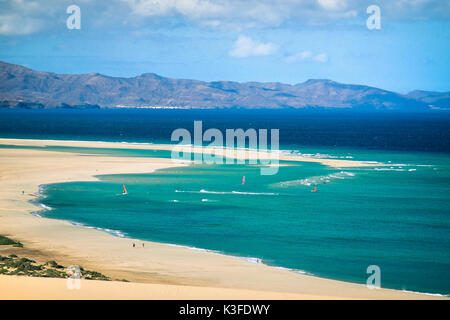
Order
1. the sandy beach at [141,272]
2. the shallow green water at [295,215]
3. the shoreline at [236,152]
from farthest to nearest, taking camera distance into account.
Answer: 1. the shoreline at [236,152]
2. the shallow green water at [295,215]
3. the sandy beach at [141,272]

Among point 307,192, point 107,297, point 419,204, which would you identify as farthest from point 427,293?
point 307,192

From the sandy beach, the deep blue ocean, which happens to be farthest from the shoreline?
the sandy beach

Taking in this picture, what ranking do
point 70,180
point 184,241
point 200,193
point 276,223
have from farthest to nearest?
point 70,180 < point 200,193 < point 276,223 < point 184,241

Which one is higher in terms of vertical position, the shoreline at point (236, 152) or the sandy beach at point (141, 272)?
the shoreline at point (236, 152)

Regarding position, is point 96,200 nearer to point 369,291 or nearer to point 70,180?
point 70,180

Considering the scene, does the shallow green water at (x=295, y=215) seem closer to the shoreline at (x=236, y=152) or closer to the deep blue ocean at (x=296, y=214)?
the deep blue ocean at (x=296, y=214)

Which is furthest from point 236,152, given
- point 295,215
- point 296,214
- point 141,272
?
point 141,272

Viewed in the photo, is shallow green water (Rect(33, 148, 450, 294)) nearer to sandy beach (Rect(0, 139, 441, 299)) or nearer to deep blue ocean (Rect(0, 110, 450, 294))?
deep blue ocean (Rect(0, 110, 450, 294))

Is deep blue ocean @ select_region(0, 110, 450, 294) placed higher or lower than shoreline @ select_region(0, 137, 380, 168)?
lower

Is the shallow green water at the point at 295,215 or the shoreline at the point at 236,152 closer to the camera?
the shallow green water at the point at 295,215

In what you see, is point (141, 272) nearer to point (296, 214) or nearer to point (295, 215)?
point (295, 215)

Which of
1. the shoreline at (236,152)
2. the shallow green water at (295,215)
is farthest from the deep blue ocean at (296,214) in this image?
the shoreline at (236,152)
